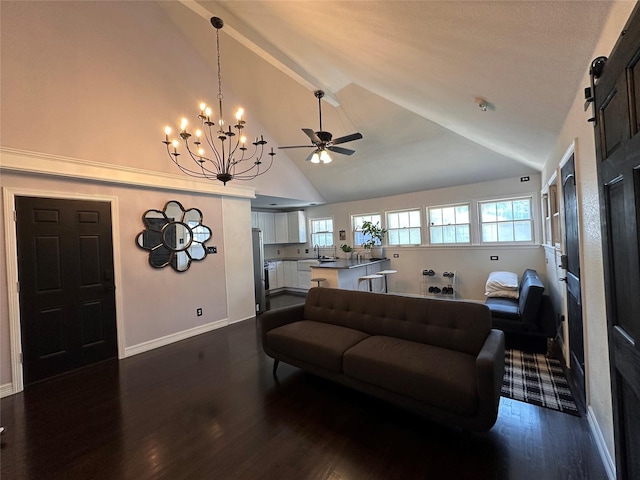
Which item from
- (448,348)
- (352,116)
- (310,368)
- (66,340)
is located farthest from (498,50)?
(66,340)

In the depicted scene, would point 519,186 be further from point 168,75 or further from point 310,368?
point 168,75

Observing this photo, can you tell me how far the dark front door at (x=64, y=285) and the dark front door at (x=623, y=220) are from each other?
182 inches

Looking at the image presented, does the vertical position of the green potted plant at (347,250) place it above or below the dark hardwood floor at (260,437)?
above

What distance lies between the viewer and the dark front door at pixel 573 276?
87.3 inches

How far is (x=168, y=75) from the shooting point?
3.97 meters

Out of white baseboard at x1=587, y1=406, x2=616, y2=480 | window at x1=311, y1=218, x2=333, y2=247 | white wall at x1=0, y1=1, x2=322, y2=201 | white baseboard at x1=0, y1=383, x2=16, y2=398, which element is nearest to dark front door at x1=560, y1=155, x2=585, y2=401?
white baseboard at x1=587, y1=406, x2=616, y2=480

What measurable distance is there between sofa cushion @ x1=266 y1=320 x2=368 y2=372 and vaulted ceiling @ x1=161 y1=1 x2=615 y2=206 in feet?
7.78

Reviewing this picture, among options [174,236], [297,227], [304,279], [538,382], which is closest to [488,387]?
[538,382]

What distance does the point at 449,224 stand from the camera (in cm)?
599

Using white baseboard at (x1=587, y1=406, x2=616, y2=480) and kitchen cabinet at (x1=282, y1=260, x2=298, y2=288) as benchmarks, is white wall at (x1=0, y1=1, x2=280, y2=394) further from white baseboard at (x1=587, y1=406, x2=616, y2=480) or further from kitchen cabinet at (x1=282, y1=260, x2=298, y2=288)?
white baseboard at (x1=587, y1=406, x2=616, y2=480)

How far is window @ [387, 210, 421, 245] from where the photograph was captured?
644 centimetres

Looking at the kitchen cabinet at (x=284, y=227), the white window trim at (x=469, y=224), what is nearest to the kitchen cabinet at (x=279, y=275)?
the kitchen cabinet at (x=284, y=227)

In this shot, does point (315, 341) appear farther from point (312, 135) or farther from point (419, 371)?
point (312, 135)

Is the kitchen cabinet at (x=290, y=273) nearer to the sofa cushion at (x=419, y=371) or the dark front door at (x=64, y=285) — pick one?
the dark front door at (x=64, y=285)
